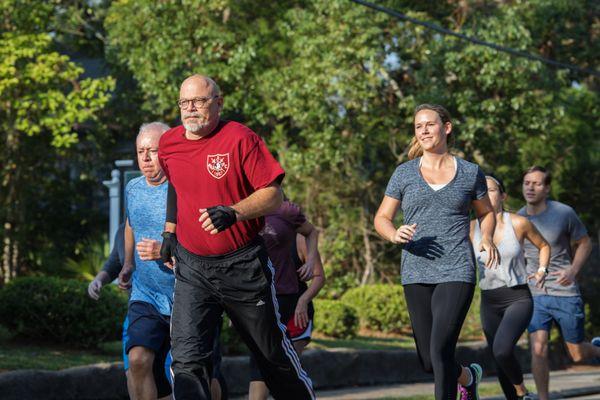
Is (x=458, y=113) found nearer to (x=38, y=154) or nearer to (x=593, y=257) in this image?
(x=593, y=257)

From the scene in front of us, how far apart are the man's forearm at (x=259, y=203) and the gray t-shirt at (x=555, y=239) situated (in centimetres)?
472

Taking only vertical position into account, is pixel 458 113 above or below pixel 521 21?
below

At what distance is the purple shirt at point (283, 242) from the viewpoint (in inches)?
314

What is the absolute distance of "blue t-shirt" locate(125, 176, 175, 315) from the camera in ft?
23.9

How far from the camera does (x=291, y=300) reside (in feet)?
26.7

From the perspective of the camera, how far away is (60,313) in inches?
468

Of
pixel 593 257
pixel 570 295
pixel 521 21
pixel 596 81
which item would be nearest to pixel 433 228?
pixel 570 295

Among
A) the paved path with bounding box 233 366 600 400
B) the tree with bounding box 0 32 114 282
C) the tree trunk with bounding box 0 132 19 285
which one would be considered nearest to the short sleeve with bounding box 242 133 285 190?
the paved path with bounding box 233 366 600 400

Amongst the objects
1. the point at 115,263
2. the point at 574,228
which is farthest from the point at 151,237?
the point at 574,228

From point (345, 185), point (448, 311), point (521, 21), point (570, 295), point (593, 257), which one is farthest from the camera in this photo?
point (593, 257)

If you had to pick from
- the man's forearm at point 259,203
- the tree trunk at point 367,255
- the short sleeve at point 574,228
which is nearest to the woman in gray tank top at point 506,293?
the short sleeve at point 574,228

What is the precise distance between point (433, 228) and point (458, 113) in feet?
44.3

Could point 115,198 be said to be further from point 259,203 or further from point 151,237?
point 259,203

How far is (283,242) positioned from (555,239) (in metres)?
3.25
